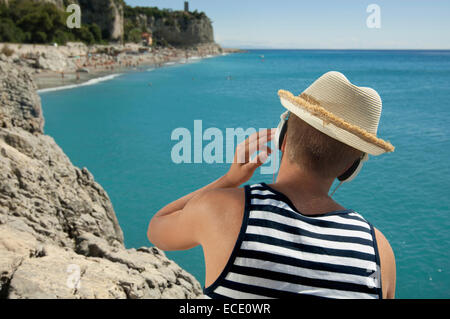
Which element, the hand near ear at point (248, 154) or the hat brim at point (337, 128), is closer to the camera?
the hat brim at point (337, 128)

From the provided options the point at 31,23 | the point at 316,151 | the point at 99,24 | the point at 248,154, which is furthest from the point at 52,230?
the point at 99,24

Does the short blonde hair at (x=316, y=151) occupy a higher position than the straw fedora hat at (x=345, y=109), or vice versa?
the straw fedora hat at (x=345, y=109)

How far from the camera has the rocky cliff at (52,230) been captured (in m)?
2.93

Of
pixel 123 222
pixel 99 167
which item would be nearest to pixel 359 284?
pixel 123 222

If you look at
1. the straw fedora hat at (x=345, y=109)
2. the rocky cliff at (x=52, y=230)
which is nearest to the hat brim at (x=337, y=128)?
the straw fedora hat at (x=345, y=109)

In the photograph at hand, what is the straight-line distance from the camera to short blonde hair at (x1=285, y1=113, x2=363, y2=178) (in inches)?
46.3

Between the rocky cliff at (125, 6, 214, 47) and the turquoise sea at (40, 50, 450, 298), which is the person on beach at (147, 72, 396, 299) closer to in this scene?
the turquoise sea at (40, 50, 450, 298)

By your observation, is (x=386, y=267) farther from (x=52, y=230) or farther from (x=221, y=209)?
(x=52, y=230)

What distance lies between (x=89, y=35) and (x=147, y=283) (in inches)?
2662

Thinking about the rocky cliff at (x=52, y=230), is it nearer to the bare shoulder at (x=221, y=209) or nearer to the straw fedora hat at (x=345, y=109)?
the bare shoulder at (x=221, y=209)

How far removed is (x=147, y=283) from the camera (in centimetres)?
420

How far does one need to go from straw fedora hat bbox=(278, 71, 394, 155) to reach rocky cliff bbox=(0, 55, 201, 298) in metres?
2.41

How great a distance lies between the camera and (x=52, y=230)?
4.51m
